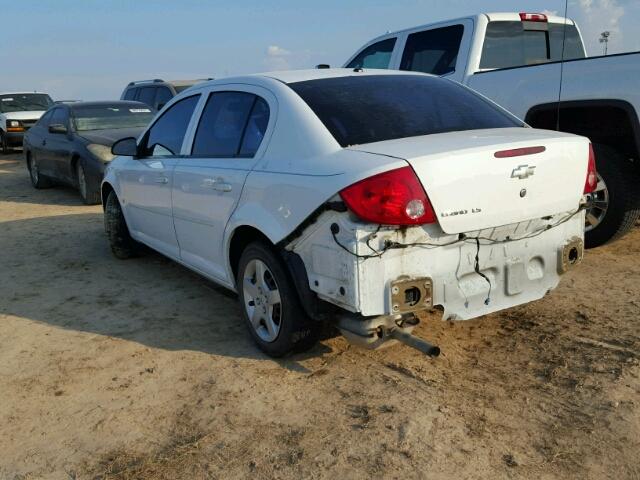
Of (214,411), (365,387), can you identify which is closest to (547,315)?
(365,387)

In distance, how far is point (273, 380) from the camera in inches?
141

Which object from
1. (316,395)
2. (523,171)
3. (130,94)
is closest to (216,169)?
(316,395)

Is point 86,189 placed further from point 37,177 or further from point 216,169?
point 216,169

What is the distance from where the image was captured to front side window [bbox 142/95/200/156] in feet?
16.0

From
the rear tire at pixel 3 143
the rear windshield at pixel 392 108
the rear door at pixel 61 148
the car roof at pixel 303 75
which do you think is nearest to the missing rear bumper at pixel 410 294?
the rear windshield at pixel 392 108

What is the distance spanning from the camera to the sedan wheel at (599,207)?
541 cm

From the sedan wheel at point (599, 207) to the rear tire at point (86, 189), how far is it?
697 cm

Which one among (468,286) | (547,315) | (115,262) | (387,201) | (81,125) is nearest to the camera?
(387,201)

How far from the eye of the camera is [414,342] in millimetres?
3244

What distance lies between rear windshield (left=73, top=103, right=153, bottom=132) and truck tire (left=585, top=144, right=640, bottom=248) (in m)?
7.58

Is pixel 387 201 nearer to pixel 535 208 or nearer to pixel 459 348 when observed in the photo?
pixel 535 208

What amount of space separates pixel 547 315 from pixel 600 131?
2.12 m

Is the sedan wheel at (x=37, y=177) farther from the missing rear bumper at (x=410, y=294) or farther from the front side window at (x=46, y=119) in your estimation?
the missing rear bumper at (x=410, y=294)

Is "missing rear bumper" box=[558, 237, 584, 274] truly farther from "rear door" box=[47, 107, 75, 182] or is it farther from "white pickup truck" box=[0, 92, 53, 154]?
"white pickup truck" box=[0, 92, 53, 154]
